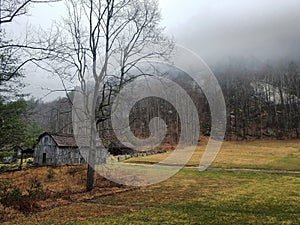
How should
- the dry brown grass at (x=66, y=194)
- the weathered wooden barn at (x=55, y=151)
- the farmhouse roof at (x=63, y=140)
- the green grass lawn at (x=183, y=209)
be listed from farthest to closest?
the farmhouse roof at (x=63, y=140)
the weathered wooden barn at (x=55, y=151)
the dry brown grass at (x=66, y=194)
the green grass lawn at (x=183, y=209)

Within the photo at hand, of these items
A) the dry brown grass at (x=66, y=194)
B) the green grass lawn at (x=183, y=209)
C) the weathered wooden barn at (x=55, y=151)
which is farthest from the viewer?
the weathered wooden barn at (x=55, y=151)

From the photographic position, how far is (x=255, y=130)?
67938 millimetres

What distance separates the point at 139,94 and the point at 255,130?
57.0 m

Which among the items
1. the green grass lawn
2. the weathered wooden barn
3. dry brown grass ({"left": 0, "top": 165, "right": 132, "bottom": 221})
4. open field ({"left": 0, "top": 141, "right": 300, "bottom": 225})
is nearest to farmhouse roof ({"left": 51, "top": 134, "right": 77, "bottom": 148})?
the weathered wooden barn

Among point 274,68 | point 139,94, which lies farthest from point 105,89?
point 274,68

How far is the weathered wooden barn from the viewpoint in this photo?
112 ft

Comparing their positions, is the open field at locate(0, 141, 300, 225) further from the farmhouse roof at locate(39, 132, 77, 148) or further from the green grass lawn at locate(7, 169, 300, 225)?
the farmhouse roof at locate(39, 132, 77, 148)

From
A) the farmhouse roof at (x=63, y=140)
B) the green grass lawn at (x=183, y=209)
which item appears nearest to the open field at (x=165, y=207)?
the green grass lawn at (x=183, y=209)

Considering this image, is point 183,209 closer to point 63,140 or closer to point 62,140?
point 62,140

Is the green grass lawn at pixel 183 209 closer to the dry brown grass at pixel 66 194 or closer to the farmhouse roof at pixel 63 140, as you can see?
the dry brown grass at pixel 66 194

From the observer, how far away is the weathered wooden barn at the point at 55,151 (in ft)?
112

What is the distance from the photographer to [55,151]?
34.2 m

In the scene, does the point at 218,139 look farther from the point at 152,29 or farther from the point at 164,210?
the point at 164,210

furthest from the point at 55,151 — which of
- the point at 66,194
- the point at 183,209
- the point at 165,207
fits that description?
the point at 183,209
